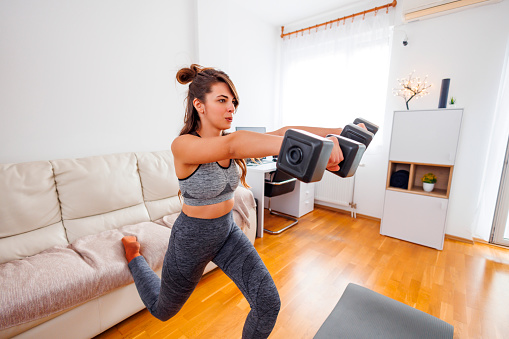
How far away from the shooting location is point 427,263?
2238mm

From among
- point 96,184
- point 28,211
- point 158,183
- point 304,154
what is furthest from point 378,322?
point 28,211

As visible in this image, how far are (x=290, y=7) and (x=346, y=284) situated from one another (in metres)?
3.38

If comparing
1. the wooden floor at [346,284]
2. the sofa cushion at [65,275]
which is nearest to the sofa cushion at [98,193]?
the sofa cushion at [65,275]

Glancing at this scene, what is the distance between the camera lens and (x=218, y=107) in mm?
962

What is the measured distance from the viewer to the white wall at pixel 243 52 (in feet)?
8.91

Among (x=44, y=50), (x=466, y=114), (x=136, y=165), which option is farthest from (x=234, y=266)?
(x=466, y=114)

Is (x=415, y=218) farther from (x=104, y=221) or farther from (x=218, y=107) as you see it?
(x=104, y=221)

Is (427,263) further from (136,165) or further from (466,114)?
(136,165)

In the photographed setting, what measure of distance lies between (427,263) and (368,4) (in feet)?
10.2

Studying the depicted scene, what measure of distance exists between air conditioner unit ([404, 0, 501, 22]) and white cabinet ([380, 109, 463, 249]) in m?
1.04

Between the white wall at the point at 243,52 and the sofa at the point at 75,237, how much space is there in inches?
62.0

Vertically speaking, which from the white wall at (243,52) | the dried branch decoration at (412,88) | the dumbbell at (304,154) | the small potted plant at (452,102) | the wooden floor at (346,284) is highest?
the white wall at (243,52)

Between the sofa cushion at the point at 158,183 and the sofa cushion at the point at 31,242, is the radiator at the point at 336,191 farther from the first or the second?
the sofa cushion at the point at 31,242

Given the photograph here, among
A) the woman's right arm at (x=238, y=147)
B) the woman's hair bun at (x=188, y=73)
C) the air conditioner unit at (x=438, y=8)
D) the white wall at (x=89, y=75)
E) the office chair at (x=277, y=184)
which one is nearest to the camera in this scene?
the woman's right arm at (x=238, y=147)
